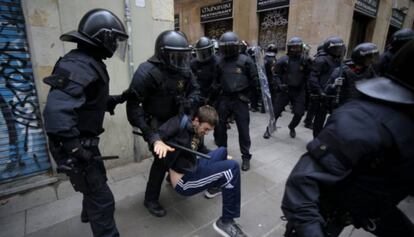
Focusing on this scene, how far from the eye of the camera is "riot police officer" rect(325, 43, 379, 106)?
10.8 feet

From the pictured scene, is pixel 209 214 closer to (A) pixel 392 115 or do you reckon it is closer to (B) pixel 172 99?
(B) pixel 172 99

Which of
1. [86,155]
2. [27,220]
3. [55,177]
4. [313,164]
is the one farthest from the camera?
[55,177]

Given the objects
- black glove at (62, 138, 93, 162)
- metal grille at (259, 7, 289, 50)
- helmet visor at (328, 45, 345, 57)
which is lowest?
black glove at (62, 138, 93, 162)

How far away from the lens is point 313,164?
3.56 ft

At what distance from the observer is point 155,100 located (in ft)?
7.98

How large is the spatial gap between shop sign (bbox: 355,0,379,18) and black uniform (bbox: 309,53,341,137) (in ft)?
22.2

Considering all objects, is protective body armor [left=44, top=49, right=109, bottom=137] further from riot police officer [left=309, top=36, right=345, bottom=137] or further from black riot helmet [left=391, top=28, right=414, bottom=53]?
black riot helmet [left=391, top=28, right=414, bottom=53]

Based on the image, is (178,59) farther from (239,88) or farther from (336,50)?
(336,50)

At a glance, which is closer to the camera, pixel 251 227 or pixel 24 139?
pixel 251 227

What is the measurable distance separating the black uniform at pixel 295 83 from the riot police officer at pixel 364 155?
148 inches

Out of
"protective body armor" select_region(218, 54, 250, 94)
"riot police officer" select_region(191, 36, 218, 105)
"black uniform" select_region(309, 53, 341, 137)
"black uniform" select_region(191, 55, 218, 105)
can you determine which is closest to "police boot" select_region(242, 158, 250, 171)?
"protective body armor" select_region(218, 54, 250, 94)

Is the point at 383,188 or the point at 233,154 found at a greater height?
the point at 383,188

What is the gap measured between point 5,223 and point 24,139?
0.96 m

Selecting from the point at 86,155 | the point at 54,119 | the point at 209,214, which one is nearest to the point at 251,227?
the point at 209,214
